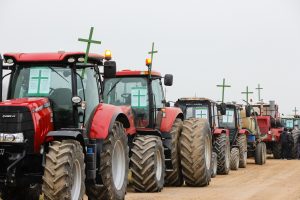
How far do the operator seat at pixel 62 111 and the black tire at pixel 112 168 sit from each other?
694 millimetres

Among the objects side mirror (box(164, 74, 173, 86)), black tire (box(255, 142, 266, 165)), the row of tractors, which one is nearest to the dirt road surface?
the row of tractors

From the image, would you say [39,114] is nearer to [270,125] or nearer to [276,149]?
[270,125]

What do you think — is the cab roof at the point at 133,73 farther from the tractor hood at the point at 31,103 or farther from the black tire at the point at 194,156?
the tractor hood at the point at 31,103

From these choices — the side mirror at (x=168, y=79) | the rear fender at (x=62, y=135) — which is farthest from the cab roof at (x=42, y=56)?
the side mirror at (x=168, y=79)

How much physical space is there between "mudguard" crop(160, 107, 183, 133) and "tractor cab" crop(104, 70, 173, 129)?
11.0 inches

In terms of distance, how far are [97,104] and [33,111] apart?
1.58 metres

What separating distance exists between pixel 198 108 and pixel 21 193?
9.68 metres

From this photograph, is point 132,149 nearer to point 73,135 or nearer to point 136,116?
point 136,116

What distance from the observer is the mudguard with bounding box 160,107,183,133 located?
510 inches

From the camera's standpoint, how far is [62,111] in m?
8.30

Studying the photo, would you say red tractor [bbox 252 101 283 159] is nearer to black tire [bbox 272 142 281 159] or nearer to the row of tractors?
black tire [bbox 272 142 281 159]

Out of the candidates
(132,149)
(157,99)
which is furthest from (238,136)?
(132,149)

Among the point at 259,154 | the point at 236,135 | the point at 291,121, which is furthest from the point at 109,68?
the point at 291,121

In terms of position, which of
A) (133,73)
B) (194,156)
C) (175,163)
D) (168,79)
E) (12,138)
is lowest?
(175,163)
